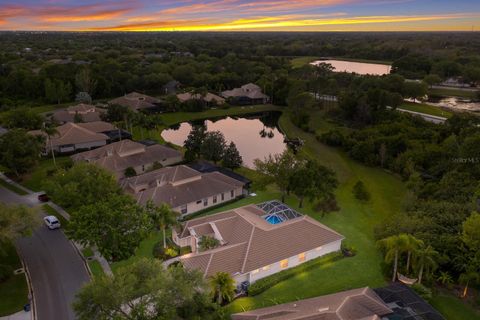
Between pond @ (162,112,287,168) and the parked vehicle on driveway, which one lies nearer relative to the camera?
the parked vehicle on driveway

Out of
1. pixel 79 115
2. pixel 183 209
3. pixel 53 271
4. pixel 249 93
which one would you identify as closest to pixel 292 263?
pixel 183 209

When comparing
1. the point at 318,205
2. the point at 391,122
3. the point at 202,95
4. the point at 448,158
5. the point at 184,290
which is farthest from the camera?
the point at 202,95

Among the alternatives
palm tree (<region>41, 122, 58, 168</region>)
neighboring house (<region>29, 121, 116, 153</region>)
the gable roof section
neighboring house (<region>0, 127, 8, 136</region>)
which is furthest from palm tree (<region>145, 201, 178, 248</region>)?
neighboring house (<region>0, 127, 8, 136</region>)

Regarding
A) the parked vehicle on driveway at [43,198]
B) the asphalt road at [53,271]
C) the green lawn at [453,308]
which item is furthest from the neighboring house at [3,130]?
the green lawn at [453,308]

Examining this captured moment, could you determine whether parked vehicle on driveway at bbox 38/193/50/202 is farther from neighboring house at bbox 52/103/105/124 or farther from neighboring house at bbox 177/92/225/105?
neighboring house at bbox 177/92/225/105

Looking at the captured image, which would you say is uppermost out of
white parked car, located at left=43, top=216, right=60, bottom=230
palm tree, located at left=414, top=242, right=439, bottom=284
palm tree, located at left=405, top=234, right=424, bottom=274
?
palm tree, located at left=405, top=234, right=424, bottom=274

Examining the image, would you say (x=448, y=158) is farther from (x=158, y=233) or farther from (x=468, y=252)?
(x=158, y=233)

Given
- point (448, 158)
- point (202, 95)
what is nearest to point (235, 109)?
point (202, 95)
